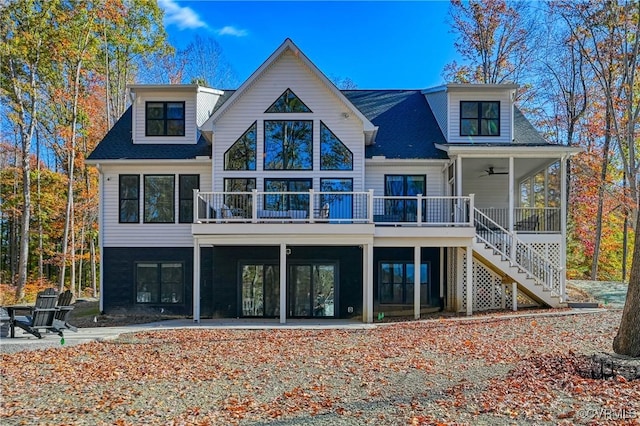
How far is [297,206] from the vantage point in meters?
16.0

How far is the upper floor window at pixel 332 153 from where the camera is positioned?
16.2 metres

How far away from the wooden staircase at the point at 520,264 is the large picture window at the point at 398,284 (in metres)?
2.16

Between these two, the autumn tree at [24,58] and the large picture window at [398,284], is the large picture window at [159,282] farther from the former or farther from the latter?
the autumn tree at [24,58]

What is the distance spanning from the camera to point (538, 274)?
15.6m

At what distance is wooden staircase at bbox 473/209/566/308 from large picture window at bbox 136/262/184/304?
9.41m

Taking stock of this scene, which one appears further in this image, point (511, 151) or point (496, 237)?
point (496, 237)

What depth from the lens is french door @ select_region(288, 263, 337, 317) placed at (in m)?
16.2

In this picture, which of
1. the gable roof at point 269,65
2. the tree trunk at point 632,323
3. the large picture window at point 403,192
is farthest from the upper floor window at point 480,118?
the tree trunk at point 632,323

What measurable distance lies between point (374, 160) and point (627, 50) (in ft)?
47.4

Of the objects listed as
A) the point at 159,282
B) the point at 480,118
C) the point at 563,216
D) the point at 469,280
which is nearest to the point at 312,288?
the point at 469,280

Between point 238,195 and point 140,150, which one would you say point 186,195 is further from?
point 140,150

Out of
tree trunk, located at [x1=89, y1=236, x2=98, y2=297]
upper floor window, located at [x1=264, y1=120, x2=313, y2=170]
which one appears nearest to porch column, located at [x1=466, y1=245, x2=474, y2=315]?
upper floor window, located at [x1=264, y1=120, x2=313, y2=170]

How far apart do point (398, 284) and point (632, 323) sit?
8.98 m

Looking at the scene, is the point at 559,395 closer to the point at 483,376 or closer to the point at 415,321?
the point at 483,376
